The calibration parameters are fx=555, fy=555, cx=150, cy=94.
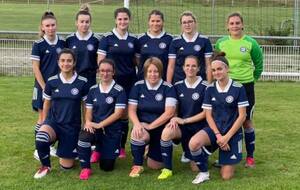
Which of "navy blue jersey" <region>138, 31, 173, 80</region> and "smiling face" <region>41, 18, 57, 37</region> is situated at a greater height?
"smiling face" <region>41, 18, 57, 37</region>

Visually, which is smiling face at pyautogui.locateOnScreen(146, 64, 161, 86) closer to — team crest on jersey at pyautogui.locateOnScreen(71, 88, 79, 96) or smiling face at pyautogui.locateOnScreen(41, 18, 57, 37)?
team crest on jersey at pyautogui.locateOnScreen(71, 88, 79, 96)

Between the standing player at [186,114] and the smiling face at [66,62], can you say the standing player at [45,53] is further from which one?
the standing player at [186,114]

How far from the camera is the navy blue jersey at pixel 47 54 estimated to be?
6.62 m

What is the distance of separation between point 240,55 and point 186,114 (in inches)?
36.5

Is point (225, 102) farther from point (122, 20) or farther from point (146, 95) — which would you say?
point (122, 20)

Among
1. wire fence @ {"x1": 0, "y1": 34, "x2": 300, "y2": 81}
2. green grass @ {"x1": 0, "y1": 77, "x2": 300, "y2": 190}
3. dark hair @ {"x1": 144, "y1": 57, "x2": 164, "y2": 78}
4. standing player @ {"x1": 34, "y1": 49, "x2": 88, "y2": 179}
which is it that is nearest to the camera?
green grass @ {"x1": 0, "y1": 77, "x2": 300, "y2": 190}

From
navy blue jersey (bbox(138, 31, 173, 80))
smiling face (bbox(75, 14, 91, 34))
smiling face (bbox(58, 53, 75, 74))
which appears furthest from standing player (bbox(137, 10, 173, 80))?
smiling face (bbox(58, 53, 75, 74))

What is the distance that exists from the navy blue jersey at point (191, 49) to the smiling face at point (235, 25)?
12.7 inches

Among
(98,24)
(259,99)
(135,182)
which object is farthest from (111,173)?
(98,24)

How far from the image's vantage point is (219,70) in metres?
5.88

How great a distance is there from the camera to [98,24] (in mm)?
23578

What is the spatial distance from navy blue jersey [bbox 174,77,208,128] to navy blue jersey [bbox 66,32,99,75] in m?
1.15

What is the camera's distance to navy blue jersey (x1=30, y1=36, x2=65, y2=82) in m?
6.62

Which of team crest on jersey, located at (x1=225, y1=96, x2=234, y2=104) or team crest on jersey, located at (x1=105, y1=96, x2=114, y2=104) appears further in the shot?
team crest on jersey, located at (x1=105, y1=96, x2=114, y2=104)
